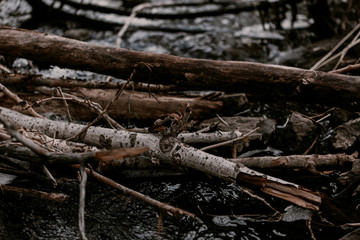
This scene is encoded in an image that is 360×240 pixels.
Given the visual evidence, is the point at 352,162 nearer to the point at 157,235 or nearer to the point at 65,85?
the point at 157,235

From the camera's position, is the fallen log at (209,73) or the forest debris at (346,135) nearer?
the fallen log at (209,73)

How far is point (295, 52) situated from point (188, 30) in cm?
207

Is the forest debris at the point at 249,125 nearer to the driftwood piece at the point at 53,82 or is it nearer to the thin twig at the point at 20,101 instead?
the driftwood piece at the point at 53,82

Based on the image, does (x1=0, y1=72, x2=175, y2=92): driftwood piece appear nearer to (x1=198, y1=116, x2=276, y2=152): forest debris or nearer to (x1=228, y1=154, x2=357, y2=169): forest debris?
(x1=198, y1=116, x2=276, y2=152): forest debris

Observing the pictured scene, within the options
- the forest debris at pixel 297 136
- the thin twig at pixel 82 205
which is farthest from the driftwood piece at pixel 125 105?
the thin twig at pixel 82 205

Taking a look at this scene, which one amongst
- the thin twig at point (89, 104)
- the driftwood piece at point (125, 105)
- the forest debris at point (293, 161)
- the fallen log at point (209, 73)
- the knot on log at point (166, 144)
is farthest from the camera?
the driftwood piece at point (125, 105)

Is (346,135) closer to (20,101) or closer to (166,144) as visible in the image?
(166,144)

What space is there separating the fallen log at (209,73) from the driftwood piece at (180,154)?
2.19 feet

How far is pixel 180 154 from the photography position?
105 inches

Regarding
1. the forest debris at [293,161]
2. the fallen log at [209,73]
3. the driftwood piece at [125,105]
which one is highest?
the fallen log at [209,73]

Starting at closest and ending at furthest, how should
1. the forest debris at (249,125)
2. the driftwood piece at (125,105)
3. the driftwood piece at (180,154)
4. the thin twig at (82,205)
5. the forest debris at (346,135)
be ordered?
the thin twig at (82,205) < the driftwood piece at (180,154) < the forest debris at (346,135) < the forest debris at (249,125) < the driftwood piece at (125,105)

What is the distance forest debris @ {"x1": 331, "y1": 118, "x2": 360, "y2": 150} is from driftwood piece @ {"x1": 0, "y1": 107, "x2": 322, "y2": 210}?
1178mm

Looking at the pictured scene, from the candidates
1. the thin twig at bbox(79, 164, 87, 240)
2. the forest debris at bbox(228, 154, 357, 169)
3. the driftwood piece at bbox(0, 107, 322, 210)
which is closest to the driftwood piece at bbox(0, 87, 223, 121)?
the driftwood piece at bbox(0, 107, 322, 210)

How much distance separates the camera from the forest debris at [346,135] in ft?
11.2
